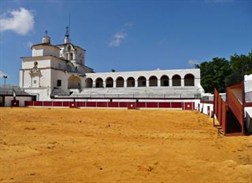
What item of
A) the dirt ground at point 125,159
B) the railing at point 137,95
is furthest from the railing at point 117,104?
the dirt ground at point 125,159

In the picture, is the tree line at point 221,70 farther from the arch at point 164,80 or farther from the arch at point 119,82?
the arch at point 119,82

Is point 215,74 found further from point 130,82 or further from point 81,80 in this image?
point 81,80

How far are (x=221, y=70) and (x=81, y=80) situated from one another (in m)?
30.1

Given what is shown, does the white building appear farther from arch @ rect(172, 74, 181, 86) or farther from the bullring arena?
the bullring arena

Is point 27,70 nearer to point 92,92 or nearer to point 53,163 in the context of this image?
point 92,92

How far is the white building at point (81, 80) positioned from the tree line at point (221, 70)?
9.86 m

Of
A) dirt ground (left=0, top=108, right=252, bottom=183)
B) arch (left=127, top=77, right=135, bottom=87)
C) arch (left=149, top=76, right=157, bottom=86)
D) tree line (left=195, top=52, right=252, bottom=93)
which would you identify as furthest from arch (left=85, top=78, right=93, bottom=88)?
dirt ground (left=0, top=108, right=252, bottom=183)

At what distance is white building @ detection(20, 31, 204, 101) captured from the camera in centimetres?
4959

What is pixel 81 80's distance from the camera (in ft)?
188

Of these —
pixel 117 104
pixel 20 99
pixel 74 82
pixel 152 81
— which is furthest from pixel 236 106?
pixel 74 82

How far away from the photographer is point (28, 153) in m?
11.4

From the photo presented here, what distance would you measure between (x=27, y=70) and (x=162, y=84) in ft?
82.4

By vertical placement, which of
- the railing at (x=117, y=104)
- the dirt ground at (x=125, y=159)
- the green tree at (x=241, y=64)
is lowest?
the dirt ground at (x=125, y=159)

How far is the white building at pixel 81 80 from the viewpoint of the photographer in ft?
163
